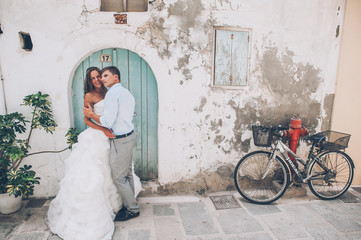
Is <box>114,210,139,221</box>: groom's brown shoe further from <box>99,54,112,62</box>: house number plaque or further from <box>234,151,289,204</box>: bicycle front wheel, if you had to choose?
<box>99,54,112,62</box>: house number plaque

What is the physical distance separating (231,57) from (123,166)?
8.79 feet

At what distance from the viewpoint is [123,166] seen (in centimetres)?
366

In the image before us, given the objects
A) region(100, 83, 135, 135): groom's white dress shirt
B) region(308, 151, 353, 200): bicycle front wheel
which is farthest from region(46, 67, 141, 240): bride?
region(308, 151, 353, 200): bicycle front wheel

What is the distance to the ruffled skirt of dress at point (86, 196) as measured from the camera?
129 inches

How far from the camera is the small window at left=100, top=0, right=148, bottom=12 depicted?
4.20 m

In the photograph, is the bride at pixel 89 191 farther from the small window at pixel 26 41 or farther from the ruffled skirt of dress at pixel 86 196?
the small window at pixel 26 41

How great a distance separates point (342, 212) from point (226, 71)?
3.12 meters

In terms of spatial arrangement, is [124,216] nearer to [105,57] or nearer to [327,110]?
[105,57]

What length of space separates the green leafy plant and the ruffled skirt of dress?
528 millimetres

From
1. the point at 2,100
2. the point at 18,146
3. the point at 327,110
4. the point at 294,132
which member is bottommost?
the point at 18,146

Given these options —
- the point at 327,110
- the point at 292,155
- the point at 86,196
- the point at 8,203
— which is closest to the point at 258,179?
the point at 292,155

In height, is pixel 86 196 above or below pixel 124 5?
below

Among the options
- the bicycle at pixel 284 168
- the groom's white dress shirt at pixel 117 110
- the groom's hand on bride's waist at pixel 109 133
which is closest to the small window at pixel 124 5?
the groom's white dress shirt at pixel 117 110

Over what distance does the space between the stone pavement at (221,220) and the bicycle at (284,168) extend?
256 millimetres
